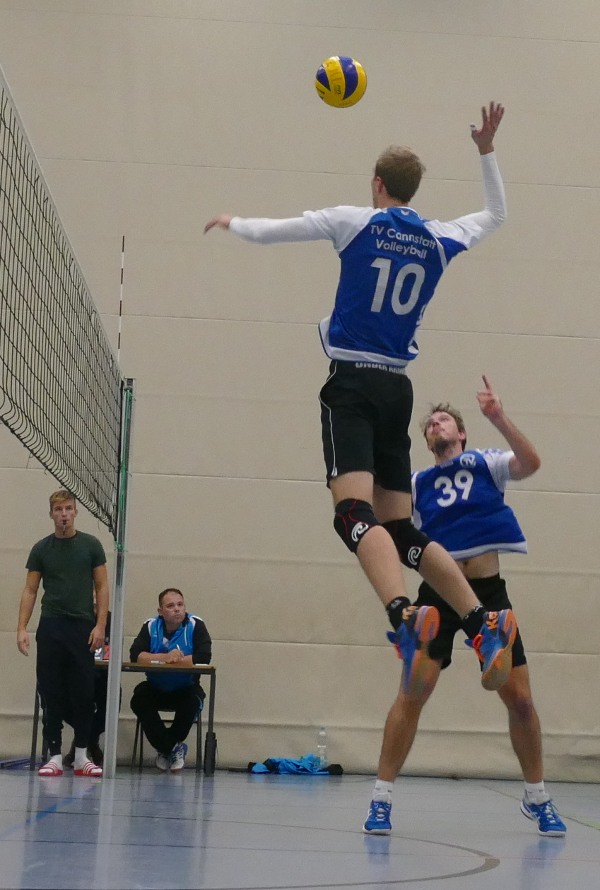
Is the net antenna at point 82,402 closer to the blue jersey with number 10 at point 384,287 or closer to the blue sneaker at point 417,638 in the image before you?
the blue jersey with number 10 at point 384,287

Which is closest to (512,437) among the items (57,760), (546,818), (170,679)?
(546,818)

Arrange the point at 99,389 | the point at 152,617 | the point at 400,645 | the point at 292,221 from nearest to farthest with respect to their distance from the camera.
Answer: the point at 400,645, the point at 292,221, the point at 99,389, the point at 152,617

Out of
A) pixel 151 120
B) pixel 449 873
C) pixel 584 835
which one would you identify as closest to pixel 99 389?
pixel 151 120

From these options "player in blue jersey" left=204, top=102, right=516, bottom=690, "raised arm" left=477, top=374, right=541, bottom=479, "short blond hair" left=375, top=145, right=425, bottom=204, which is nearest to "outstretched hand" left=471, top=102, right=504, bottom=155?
"player in blue jersey" left=204, top=102, right=516, bottom=690

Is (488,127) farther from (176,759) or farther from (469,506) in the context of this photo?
(176,759)

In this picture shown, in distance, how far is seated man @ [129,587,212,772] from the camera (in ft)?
27.8

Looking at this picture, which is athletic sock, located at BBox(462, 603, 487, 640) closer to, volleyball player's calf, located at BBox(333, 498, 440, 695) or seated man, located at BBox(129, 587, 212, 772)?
volleyball player's calf, located at BBox(333, 498, 440, 695)

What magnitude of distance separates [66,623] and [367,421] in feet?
14.7

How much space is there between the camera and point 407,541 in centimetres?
436

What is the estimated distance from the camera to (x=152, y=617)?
30.1ft

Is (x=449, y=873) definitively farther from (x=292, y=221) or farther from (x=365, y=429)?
(x=292, y=221)

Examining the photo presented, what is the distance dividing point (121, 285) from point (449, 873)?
22.5 ft

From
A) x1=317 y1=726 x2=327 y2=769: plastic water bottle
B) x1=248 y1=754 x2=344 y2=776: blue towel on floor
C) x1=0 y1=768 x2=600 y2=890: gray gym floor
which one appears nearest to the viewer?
x1=0 y1=768 x2=600 y2=890: gray gym floor

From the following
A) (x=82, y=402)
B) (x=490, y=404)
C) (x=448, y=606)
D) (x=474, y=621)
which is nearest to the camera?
(x=474, y=621)
